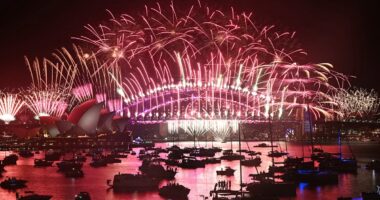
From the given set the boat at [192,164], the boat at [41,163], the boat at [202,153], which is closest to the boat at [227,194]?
the boat at [192,164]

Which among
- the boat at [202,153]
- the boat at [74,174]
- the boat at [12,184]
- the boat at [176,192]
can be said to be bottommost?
the boat at [176,192]

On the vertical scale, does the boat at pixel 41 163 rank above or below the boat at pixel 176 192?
above

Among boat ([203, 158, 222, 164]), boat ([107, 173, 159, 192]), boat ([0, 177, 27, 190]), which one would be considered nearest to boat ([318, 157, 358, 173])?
boat ([203, 158, 222, 164])

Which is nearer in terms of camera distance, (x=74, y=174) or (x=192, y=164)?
(x=74, y=174)

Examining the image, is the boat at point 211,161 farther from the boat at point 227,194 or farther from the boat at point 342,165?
the boat at point 227,194

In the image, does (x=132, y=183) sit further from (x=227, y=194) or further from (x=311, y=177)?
(x=311, y=177)

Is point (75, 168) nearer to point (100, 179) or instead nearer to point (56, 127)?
point (100, 179)

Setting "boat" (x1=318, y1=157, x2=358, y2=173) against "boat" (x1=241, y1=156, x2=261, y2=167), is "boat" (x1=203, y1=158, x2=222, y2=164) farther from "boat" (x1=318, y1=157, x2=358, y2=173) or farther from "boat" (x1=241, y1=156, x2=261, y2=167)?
"boat" (x1=318, y1=157, x2=358, y2=173)

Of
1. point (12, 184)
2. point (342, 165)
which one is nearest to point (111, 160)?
point (12, 184)

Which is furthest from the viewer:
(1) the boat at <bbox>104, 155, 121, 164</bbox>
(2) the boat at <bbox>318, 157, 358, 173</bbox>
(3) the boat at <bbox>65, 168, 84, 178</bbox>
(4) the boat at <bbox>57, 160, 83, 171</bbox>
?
(1) the boat at <bbox>104, 155, 121, 164</bbox>
